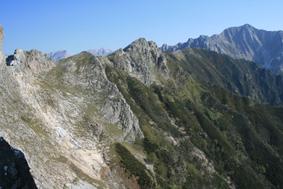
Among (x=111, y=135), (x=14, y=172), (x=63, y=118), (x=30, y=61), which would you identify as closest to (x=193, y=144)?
(x=111, y=135)

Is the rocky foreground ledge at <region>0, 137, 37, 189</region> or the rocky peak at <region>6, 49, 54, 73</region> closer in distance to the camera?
the rocky foreground ledge at <region>0, 137, 37, 189</region>

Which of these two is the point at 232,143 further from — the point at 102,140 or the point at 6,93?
the point at 6,93

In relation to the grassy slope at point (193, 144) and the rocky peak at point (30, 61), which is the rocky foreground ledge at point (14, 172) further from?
the grassy slope at point (193, 144)

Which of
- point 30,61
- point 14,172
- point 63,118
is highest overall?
point 30,61

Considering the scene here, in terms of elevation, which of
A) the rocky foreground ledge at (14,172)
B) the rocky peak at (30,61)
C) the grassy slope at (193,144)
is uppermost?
the rocky peak at (30,61)

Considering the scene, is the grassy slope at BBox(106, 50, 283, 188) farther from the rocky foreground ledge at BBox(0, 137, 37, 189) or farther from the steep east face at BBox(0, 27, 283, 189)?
the rocky foreground ledge at BBox(0, 137, 37, 189)

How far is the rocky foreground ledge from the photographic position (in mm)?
35594

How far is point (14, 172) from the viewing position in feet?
120

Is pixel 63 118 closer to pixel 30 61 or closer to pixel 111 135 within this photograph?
pixel 111 135

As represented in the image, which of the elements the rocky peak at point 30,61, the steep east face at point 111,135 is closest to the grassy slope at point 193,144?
the steep east face at point 111,135

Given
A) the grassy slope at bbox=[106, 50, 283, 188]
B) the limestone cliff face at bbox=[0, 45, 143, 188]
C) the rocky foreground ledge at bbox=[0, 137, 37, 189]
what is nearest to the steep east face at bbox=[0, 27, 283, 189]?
the limestone cliff face at bbox=[0, 45, 143, 188]

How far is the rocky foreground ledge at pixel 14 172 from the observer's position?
117ft

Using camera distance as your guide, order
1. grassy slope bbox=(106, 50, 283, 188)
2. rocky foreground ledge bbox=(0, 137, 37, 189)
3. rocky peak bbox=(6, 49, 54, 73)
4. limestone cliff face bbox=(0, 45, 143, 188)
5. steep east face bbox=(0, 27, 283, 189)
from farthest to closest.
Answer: grassy slope bbox=(106, 50, 283, 188) → rocky peak bbox=(6, 49, 54, 73) → steep east face bbox=(0, 27, 283, 189) → limestone cliff face bbox=(0, 45, 143, 188) → rocky foreground ledge bbox=(0, 137, 37, 189)

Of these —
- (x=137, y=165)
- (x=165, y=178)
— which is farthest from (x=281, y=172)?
(x=137, y=165)
